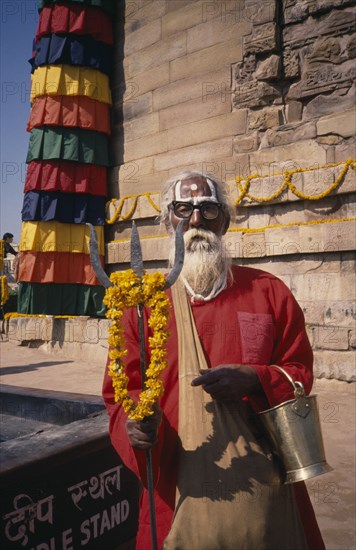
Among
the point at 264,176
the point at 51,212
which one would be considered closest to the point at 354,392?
the point at 264,176

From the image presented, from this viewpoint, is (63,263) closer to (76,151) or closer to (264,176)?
(76,151)

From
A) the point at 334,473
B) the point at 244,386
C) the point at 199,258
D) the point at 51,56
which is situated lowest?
the point at 334,473

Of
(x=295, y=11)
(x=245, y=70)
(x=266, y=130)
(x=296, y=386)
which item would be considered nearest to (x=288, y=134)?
(x=266, y=130)

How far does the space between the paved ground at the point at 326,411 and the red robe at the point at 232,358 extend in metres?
1.57

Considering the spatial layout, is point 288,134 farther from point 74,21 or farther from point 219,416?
point 219,416

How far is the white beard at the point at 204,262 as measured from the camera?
5.96 ft

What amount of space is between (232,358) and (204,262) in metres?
0.39

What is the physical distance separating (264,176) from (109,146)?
4148mm

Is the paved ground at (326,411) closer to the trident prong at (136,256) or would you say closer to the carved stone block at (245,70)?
the trident prong at (136,256)

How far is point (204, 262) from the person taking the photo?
1.83 metres

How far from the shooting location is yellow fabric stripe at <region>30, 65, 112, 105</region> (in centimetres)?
983

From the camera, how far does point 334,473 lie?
3.67 meters

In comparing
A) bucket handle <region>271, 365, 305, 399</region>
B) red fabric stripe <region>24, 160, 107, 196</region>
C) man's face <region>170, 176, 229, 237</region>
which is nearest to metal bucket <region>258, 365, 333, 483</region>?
bucket handle <region>271, 365, 305, 399</region>

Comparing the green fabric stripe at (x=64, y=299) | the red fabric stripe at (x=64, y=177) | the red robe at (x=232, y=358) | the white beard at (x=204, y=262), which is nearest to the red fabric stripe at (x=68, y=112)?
the red fabric stripe at (x=64, y=177)
